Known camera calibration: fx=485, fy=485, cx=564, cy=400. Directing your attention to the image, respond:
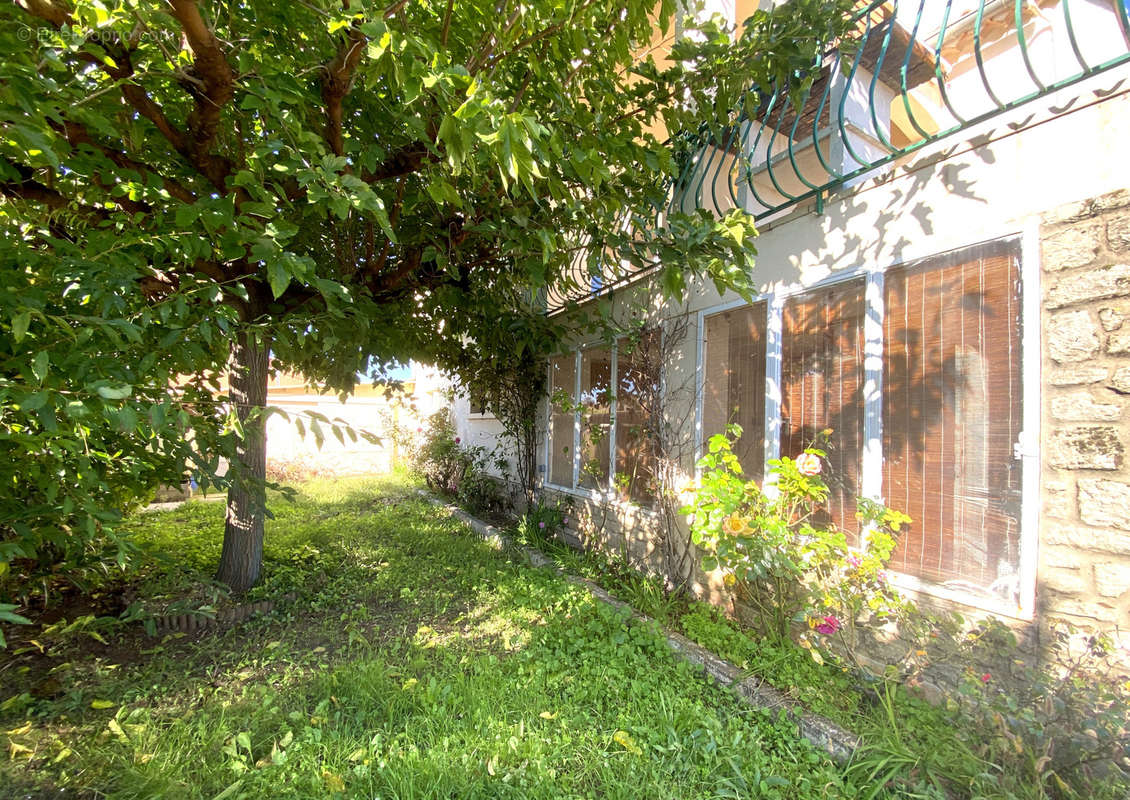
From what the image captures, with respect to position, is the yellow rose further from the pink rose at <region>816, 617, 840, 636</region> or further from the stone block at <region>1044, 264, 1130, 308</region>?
the stone block at <region>1044, 264, 1130, 308</region>

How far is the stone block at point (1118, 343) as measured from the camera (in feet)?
6.21

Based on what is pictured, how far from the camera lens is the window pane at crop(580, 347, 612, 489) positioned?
16.0 ft

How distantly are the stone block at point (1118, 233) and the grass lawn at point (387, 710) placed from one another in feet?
7.86

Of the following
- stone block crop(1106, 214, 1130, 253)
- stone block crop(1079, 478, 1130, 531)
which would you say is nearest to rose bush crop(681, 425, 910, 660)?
stone block crop(1079, 478, 1130, 531)

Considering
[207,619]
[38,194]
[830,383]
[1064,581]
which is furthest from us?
[207,619]

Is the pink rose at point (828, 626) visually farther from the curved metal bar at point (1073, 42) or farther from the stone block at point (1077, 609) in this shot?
the curved metal bar at point (1073, 42)

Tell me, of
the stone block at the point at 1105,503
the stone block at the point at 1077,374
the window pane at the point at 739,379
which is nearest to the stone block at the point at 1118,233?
the stone block at the point at 1077,374

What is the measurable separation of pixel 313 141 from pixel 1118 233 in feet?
10.7

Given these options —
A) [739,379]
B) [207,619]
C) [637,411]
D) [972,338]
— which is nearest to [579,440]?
[637,411]

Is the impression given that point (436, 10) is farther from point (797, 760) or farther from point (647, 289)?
point (797, 760)

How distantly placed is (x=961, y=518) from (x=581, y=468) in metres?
3.50

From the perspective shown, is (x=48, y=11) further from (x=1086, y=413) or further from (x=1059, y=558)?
(x=1059, y=558)

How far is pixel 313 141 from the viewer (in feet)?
6.65

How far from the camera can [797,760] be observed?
209 centimetres
